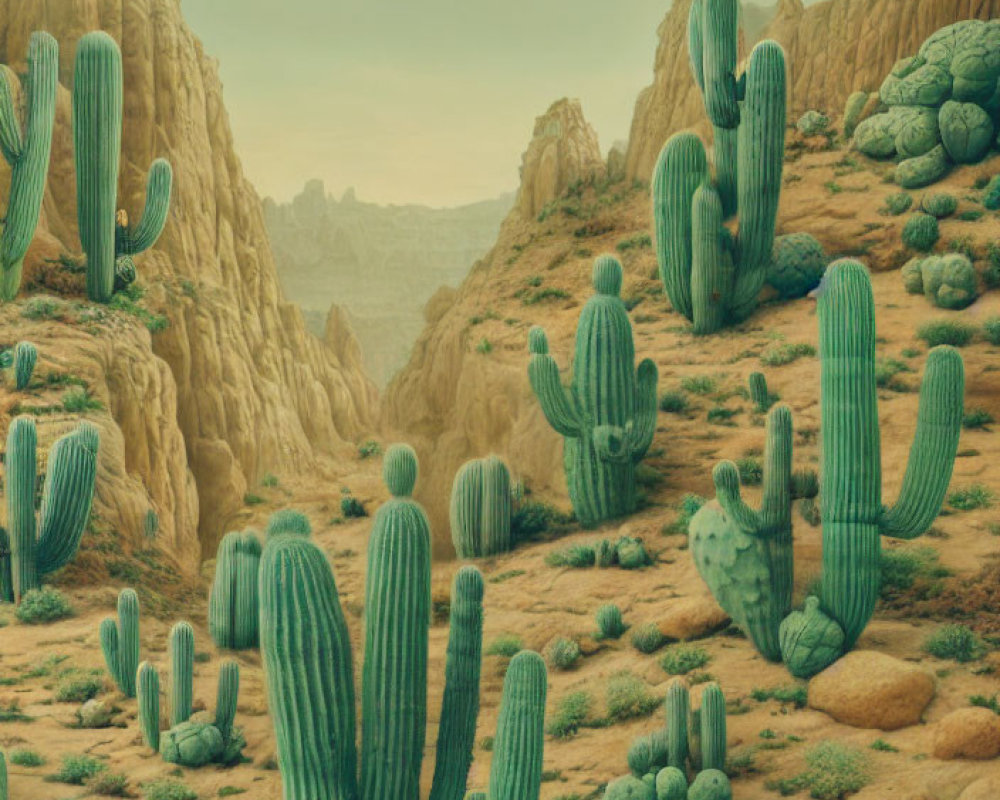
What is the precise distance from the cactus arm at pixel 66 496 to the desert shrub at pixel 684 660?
245 inches

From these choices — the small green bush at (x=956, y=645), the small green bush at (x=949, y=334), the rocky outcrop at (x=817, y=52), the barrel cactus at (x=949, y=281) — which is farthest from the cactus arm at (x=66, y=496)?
the rocky outcrop at (x=817, y=52)

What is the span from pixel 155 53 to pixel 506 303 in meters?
8.36

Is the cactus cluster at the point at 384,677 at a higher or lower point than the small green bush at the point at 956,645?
higher

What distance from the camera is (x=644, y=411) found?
42.6ft

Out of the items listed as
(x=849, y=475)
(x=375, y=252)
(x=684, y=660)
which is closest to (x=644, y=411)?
(x=684, y=660)

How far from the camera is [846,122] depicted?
1981 centimetres

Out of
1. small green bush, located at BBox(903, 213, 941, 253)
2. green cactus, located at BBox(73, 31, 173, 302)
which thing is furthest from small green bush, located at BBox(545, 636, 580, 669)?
green cactus, located at BBox(73, 31, 173, 302)

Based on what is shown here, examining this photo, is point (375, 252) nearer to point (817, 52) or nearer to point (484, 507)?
point (817, 52)

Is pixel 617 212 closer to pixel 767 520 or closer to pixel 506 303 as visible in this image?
pixel 506 303

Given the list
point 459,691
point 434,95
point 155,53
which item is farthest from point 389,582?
point 434,95

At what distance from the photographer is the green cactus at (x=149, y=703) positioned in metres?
9.35

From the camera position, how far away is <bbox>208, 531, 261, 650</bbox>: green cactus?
466 inches

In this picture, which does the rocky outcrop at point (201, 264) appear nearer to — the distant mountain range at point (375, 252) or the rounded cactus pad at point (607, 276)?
the rounded cactus pad at point (607, 276)

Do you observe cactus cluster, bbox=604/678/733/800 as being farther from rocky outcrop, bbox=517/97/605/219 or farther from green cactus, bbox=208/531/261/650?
rocky outcrop, bbox=517/97/605/219
